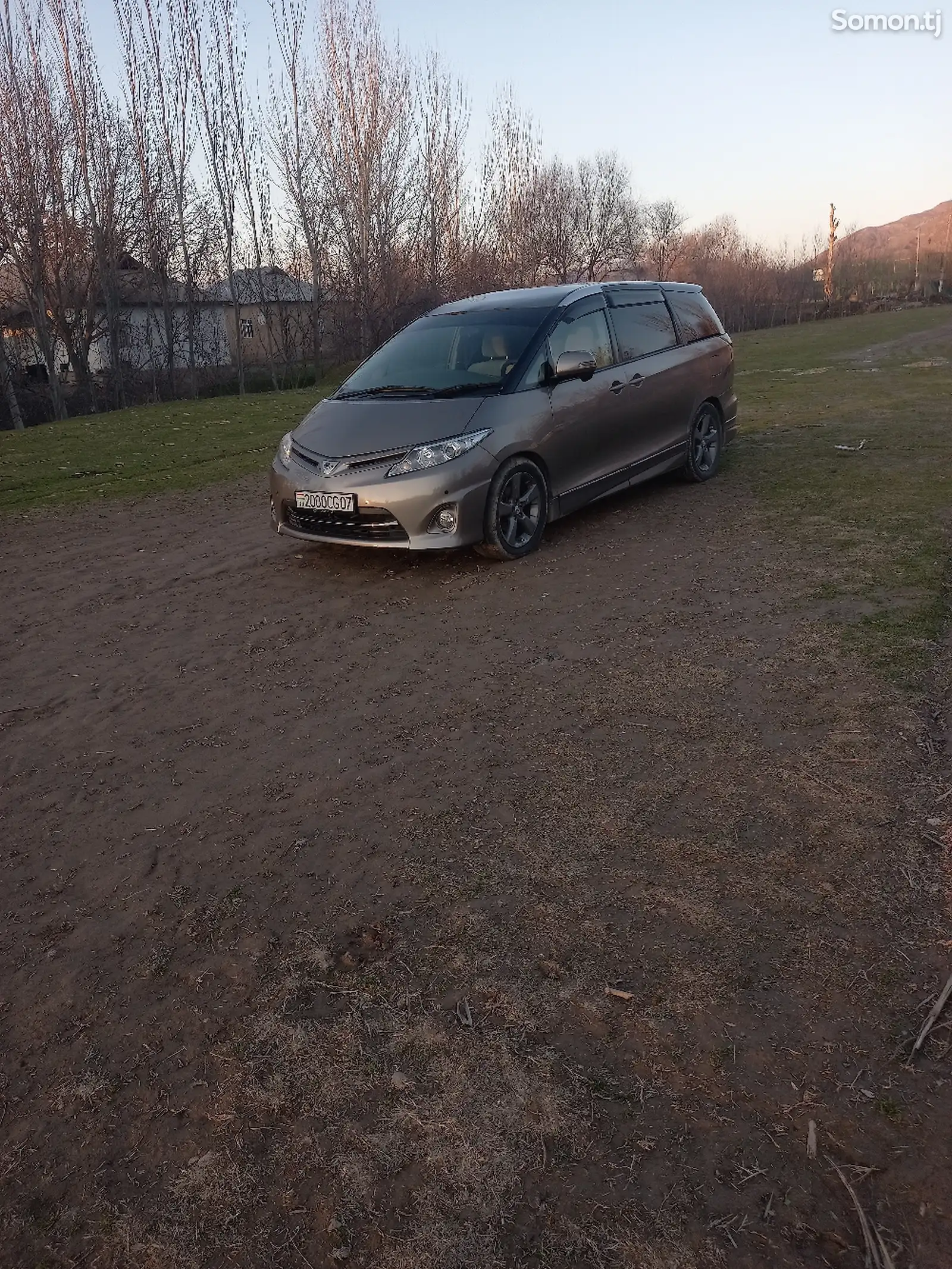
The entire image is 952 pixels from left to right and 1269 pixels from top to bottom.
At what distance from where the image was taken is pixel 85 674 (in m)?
5.06

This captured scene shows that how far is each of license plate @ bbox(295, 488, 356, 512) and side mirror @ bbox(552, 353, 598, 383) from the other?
1.89 meters

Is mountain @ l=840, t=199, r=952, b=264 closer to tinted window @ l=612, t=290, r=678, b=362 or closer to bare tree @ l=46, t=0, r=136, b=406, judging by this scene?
bare tree @ l=46, t=0, r=136, b=406

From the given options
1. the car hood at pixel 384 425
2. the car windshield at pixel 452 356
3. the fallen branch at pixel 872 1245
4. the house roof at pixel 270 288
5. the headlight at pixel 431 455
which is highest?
the house roof at pixel 270 288

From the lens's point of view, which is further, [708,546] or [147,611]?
[708,546]

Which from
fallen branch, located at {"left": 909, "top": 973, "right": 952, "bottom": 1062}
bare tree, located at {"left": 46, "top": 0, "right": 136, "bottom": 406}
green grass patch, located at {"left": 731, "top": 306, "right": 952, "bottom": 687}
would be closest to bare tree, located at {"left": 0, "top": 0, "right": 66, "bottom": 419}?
bare tree, located at {"left": 46, "top": 0, "right": 136, "bottom": 406}

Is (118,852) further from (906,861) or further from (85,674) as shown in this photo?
(906,861)

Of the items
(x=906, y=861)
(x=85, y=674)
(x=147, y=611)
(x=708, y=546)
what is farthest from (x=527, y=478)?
(x=906, y=861)

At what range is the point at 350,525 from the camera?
6.24m

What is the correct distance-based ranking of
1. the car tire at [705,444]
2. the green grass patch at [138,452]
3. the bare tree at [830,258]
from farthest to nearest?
the bare tree at [830,258] < the green grass patch at [138,452] < the car tire at [705,444]

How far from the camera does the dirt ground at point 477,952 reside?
201 cm

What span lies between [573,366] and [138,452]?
8.41m

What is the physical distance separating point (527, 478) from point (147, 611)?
9.24ft

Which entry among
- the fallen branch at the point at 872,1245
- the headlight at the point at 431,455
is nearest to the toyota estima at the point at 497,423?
the headlight at the point at 431,455

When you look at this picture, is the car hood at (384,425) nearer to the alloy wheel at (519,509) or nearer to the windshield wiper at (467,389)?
the windshield wiper at (467,389)
